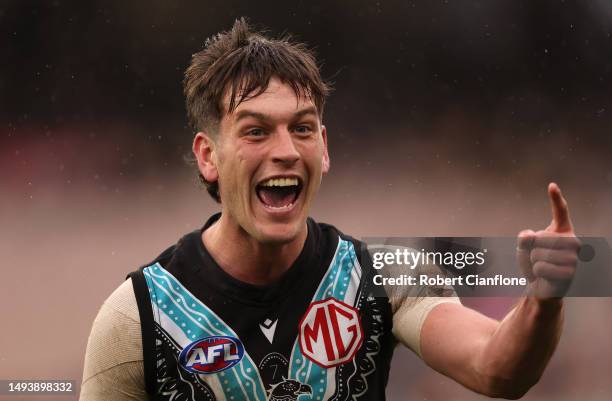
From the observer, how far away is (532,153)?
28.3ft

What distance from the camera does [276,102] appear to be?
303 centimetres

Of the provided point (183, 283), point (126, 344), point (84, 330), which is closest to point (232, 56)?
point (183, 283)

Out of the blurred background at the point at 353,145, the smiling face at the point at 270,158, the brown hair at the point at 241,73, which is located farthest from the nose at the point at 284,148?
the blurred background at the point at 353,145

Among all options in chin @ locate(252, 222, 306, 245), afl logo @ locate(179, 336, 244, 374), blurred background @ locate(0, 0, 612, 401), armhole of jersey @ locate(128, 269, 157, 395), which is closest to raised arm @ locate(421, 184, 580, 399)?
chin @ locate(252, 222, 306, 245)

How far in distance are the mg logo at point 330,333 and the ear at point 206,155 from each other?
1.92 feet

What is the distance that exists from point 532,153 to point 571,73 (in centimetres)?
82

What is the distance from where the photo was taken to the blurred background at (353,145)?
8.20m

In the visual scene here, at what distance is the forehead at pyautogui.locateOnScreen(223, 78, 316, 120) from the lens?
118 inches

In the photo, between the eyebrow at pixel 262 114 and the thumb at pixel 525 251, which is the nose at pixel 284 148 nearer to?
the eyebrow at pixel 262 114

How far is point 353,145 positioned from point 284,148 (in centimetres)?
575

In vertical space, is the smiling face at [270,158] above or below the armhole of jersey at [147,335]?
above

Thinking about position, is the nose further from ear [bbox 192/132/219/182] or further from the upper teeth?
ear [bbox 192/132/219/182]

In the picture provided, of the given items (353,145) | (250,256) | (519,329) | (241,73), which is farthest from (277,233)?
(353,145)

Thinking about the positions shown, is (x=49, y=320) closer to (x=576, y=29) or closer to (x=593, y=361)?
(x=593, y=361)
